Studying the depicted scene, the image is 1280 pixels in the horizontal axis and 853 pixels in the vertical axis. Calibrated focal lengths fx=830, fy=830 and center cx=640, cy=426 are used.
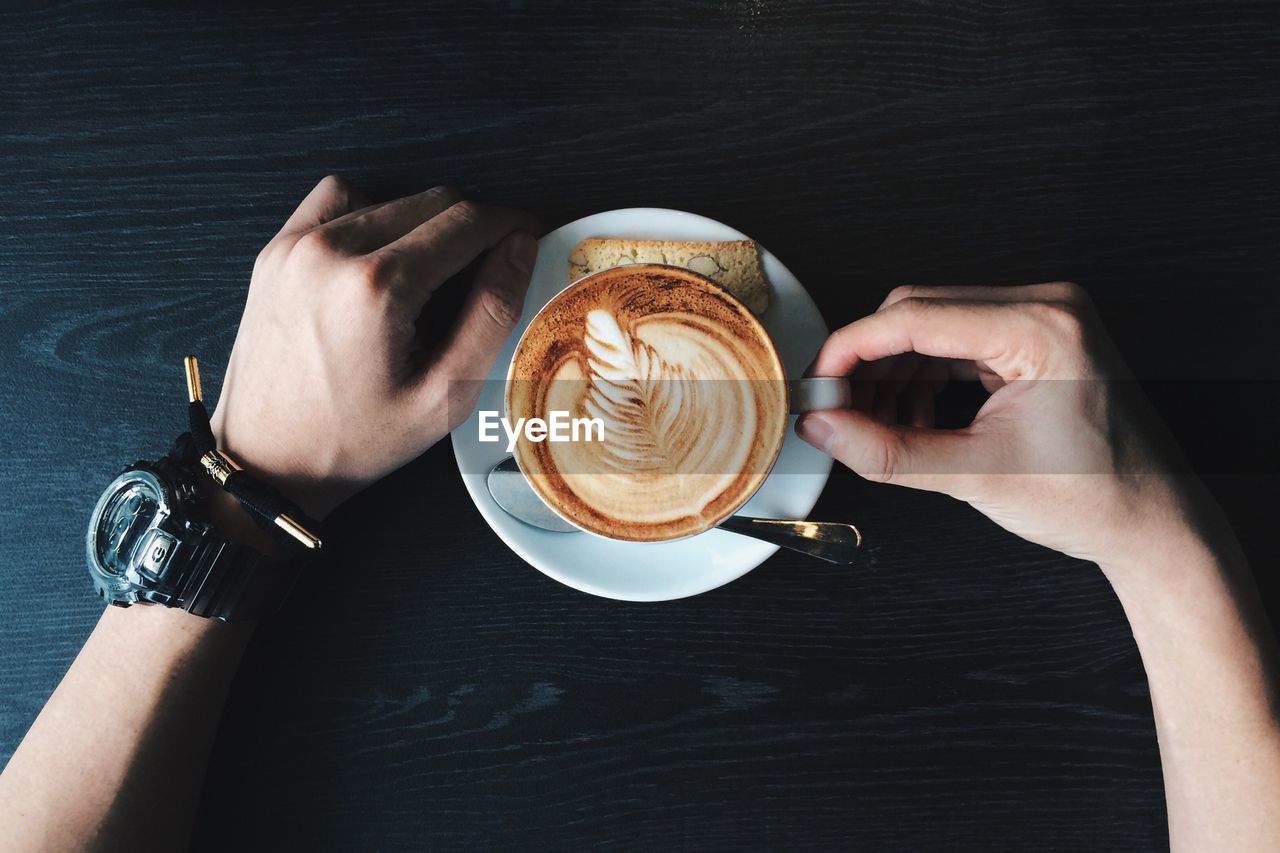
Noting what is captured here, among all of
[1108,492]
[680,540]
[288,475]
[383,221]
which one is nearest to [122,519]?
[288,475]

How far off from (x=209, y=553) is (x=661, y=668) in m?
0.70

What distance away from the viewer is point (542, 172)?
1356mm

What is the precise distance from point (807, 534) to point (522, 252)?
59 centimetres

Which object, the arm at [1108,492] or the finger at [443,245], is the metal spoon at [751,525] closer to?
the arm at [1108,492]

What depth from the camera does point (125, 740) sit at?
119cm

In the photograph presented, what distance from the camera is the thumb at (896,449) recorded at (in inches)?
42.8

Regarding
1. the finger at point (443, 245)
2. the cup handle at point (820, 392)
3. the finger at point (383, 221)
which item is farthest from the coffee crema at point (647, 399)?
the finger at point (383, 221)

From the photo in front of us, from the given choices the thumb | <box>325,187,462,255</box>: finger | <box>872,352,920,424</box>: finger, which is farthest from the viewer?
<box>872,352,920,424</box>: finger

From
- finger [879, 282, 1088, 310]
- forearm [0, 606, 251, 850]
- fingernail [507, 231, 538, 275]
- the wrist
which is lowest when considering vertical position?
forearm [0, 606, 251, 850]

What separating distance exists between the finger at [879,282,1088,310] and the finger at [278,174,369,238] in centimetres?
83

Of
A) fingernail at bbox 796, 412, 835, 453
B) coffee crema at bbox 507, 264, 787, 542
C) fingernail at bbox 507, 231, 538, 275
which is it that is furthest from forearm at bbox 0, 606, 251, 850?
fingernail at bbox 796, 412, 835, 453

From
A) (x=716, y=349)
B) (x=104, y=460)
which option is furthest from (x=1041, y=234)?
(x=104, y=460)

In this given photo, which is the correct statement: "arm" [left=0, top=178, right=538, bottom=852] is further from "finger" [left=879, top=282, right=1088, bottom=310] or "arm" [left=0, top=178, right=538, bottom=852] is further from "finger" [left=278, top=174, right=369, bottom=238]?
"finger" [left=879, top=282, right=1088, bottom=310]

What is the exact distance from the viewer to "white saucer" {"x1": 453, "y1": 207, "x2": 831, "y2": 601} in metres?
1.22
